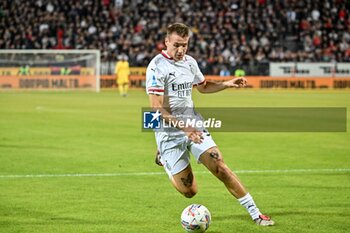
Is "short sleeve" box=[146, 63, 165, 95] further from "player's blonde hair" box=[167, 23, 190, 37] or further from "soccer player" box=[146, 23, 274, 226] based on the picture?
"player's blonde hair" box=[167, 23, 190, 37]

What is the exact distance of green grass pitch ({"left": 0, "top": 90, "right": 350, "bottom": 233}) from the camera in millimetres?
8750

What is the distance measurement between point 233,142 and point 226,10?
32.4 metres

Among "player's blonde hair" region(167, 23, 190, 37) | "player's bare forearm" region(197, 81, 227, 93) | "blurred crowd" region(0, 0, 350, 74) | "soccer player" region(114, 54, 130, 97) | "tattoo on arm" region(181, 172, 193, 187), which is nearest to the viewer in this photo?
"player's blonde hair" region(167, 23, 190, 37)

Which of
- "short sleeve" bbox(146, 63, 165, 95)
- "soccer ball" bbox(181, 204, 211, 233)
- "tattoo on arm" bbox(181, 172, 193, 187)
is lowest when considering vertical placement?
"soccer ball" bbox(181, 204, 211, 233)

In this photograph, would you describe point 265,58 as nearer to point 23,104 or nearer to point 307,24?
point 307,24

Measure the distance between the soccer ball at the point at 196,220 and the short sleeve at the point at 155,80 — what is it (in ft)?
4.39

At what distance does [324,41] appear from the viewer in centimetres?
4788

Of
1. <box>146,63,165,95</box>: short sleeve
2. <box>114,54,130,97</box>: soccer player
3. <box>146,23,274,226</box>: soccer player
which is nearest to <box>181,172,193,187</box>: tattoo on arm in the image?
<box>146,23,274,226</box>: soccer player

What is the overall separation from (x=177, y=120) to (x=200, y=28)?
40290 millimetres

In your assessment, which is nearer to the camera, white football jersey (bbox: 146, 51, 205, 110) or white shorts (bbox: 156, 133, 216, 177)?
white football jersey (bbox: 146, 51, 205, 110)

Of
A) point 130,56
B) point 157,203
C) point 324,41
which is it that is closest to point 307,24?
point 324,41

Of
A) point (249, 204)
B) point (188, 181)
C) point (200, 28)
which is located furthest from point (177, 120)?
point (200, 28)

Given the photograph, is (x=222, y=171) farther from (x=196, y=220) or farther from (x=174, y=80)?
(x=174, y=80)

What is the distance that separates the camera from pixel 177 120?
8164mm
